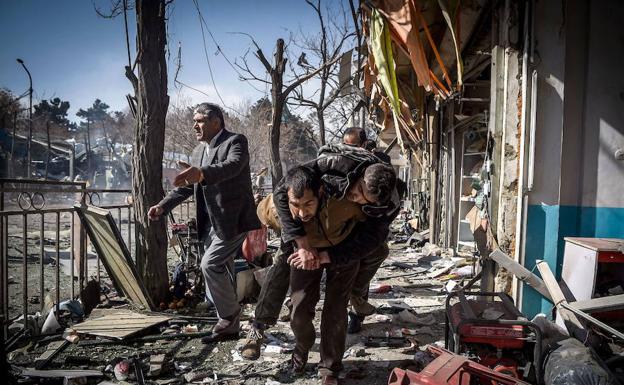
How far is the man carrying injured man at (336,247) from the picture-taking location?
2299 mm

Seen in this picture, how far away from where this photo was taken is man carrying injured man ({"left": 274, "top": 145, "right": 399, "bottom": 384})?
2299 mm

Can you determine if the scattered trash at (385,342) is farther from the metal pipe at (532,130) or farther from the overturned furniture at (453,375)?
the metal pipe at (532,130)

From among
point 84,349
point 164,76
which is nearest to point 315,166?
point 84,349

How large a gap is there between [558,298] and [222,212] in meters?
2.84

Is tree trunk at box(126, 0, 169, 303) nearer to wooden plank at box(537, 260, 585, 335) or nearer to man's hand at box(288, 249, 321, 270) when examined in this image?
man's hand at box(288, 249, 321, 270)

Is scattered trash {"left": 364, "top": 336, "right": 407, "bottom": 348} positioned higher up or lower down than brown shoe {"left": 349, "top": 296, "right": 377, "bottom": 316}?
lower down

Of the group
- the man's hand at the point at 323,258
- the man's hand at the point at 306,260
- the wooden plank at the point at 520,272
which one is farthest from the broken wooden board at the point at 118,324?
the wooden plank at the point at 520,272

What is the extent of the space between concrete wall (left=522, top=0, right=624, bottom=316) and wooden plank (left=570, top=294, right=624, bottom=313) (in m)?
0.76

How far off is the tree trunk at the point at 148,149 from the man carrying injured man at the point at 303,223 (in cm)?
195

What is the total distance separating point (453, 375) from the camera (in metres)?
1.95

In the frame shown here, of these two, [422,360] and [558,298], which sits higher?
[558,298]

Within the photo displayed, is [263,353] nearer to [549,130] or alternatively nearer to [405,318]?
[405,318]

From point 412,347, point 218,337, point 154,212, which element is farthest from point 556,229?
point 154,212

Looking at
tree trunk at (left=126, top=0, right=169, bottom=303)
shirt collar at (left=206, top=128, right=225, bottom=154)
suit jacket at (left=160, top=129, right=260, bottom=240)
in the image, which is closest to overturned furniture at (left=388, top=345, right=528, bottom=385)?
suit jacket at (left=160, top=129, right=260, bottom=240)
